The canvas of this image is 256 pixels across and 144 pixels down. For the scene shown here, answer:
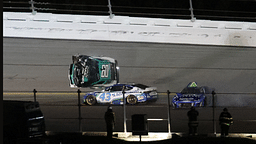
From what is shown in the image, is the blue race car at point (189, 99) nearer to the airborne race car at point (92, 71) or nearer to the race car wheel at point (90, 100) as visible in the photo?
the airborne race car at point (92, 71)

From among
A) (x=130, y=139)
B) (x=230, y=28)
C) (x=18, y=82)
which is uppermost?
(x=230, y=28)

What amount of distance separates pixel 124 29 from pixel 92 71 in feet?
6.25

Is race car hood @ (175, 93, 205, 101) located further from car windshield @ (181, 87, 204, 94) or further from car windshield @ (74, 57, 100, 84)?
car windshield @ (74, 57, 100, 84)

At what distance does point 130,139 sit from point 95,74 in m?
3.42

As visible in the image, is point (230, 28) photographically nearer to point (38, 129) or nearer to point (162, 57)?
point (162, 57)

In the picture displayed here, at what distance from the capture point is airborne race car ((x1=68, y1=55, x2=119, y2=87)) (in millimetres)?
10836

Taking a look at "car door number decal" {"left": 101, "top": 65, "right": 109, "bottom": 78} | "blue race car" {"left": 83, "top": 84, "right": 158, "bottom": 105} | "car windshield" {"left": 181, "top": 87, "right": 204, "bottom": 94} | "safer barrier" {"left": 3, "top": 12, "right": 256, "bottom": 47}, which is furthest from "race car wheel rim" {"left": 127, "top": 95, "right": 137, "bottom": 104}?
"safer barrier" {"left": 3, "top": 12, "right": 256, "bottom": 47}

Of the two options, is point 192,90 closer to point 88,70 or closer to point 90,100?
point 90,100

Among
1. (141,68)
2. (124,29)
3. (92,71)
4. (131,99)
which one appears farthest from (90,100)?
(124,29)

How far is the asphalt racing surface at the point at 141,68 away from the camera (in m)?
11.4

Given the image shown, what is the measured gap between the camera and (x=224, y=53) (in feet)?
40.4

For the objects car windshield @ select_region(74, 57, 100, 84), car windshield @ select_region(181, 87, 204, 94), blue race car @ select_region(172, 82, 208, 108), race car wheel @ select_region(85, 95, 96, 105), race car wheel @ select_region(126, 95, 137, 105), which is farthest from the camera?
car windshield @ select_region(181, 87, 204, 94)

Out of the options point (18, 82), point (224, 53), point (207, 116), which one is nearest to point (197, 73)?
point (224, 53)

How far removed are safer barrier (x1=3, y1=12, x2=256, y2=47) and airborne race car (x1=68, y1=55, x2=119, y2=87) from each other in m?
0.73
